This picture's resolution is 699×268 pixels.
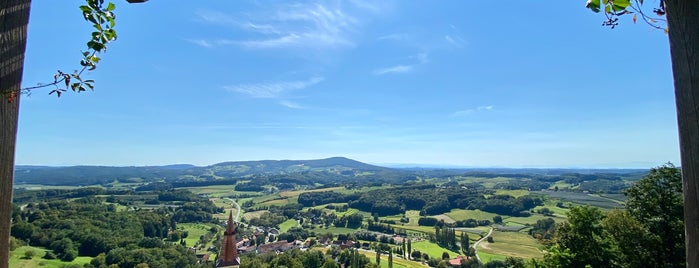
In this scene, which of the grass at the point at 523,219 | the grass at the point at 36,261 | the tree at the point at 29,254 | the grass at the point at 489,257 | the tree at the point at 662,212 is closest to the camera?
the tree at the point at 662,212

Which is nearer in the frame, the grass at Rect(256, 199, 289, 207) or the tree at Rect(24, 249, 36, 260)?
the tree at Rect(24, 249, 36, 260)

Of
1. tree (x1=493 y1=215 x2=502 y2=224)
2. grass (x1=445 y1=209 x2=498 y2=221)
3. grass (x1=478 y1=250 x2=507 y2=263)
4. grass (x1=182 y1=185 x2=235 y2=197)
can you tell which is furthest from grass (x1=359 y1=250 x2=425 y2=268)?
grass (x1=182 y1=185 x2=235 y2=197)

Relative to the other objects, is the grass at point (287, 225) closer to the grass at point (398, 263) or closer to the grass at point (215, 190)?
the grass at point (398, 263)

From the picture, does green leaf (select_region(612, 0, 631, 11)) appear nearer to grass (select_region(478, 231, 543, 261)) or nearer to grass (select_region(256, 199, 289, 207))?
grass (select_region(478, 231, 543, 261))

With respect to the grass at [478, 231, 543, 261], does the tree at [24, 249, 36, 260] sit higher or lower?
higher

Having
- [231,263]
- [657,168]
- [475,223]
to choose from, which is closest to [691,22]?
[657,168]

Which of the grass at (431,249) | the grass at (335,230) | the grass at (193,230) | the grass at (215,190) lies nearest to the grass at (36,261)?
the grass at (193,230)

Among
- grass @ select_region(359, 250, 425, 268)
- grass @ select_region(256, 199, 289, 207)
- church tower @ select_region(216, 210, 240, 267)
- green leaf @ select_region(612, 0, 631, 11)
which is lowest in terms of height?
grass @ select_region(359, 250, 425, 268)
